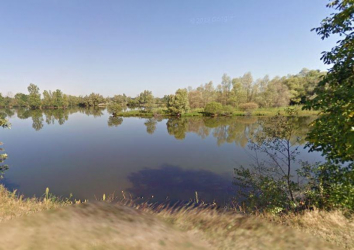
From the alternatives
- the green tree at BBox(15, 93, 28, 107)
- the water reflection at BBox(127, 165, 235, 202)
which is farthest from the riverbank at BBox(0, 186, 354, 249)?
the green tree at BBox(15, 93, 28, 107)

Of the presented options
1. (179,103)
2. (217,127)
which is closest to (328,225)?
(217,127)

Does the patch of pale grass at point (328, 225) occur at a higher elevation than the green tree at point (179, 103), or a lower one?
lower

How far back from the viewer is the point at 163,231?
4.44 meters

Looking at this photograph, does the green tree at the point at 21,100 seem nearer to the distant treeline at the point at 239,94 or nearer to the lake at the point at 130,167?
the distant treeline at the point at 239,94

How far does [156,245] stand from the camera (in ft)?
11.9

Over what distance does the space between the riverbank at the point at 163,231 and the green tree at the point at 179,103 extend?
56219 mm

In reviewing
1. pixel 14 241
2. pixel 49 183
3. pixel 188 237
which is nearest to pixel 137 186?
pixel 49 183

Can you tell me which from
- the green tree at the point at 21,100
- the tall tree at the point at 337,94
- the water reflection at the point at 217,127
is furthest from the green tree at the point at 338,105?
the green tree at the point at 21,100

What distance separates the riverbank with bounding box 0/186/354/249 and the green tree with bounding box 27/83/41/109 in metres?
128

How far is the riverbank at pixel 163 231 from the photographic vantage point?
3275 mm

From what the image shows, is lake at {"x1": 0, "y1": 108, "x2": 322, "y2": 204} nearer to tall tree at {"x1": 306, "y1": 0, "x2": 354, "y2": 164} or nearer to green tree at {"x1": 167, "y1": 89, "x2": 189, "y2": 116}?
tall tree at {"x1": 306, "y1": 0, "x2": 354, "y2": 164}

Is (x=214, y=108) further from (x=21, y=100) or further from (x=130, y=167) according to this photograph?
(x=21, y=100)

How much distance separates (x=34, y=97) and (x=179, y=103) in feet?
325

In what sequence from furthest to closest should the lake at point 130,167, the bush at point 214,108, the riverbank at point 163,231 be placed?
the bush at point 214,108, the lake at point 130,167, the riverbank at point 163,231
